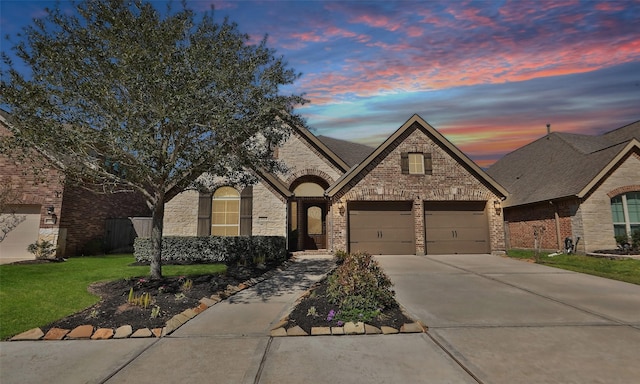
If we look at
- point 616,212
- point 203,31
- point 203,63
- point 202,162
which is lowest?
point 616,212

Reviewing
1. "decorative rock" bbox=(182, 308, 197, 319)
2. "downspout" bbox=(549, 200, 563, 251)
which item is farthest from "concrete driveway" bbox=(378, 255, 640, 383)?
"downspout" bbox=(549, 200, 563, 251)

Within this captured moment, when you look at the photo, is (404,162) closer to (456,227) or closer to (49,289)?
(456,227)

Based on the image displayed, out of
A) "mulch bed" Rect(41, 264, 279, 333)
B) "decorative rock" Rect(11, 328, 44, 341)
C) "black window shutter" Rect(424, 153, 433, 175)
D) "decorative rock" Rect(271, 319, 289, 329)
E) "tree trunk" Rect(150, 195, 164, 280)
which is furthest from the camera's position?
"black window shutter" Rect(424, 153, 433, 175)

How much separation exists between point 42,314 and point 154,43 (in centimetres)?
597

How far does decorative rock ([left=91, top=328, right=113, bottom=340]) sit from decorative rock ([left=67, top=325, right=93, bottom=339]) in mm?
109

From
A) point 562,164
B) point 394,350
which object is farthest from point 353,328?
point 562,164

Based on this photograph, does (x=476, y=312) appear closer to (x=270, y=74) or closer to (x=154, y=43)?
(x=270, y=74)

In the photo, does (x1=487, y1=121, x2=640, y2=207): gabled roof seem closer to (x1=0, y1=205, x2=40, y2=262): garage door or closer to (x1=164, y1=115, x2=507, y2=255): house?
(x1=164, y1=115, x2=507, y2=255): house

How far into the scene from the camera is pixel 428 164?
673 inches

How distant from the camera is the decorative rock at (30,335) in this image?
5150 mm

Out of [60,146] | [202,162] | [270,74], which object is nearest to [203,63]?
[270,74]

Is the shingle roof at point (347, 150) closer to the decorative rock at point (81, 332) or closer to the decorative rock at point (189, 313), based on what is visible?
the decorative rock at point (189, 313)

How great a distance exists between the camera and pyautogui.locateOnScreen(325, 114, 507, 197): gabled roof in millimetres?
16531

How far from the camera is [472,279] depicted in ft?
31.0
